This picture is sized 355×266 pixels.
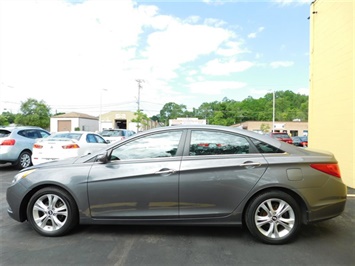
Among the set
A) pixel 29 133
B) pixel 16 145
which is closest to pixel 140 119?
pixel 29 133

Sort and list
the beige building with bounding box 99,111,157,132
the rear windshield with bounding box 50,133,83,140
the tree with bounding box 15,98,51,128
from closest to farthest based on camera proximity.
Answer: the rear windshield with bounding box 50,133,83,140 < the tree with bounding box 15,98,51,128 < the beige building with bounding box 99,111,157,132

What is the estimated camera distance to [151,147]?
3.64 meters

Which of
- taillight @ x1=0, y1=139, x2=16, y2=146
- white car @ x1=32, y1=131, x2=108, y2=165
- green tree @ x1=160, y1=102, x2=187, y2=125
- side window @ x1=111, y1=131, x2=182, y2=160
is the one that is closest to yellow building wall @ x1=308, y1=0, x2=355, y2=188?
side window @ x1=111, y1=131, x2=182, y2=160

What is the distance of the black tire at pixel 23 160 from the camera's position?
905 centimetres

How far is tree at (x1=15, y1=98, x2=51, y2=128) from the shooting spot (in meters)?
49.8

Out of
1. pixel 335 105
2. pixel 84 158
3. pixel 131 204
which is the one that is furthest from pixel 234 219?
pixel 335 105

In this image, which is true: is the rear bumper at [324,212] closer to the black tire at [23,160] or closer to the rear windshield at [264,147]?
the rear windshield at [264,147]

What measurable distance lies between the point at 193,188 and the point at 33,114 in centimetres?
5529

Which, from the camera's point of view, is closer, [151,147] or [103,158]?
[103,158]

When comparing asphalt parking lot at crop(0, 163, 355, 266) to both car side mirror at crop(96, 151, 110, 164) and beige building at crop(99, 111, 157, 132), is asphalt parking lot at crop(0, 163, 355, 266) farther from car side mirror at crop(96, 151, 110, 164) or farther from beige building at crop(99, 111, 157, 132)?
beige building at crop(99, 111, 157, 132)

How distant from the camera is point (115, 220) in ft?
11.4

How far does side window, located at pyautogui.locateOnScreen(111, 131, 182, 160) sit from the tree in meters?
53.2

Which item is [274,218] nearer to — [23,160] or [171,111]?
[23,160]

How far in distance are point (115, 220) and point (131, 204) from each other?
0.31 m
